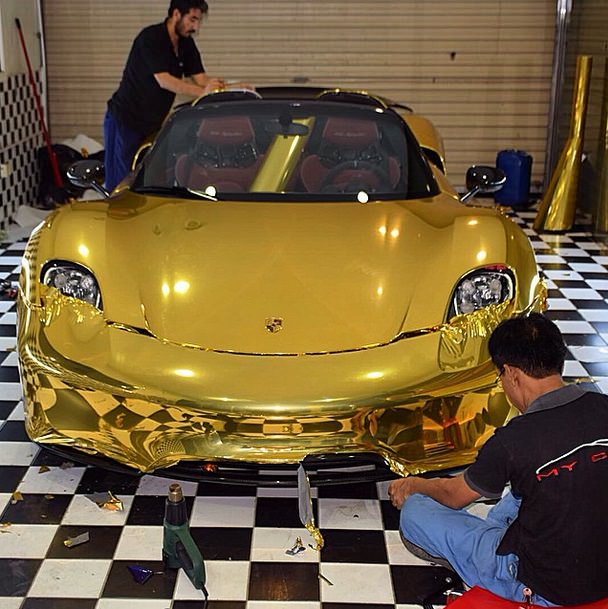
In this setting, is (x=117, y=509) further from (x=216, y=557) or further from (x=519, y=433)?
(x=519, y=433)

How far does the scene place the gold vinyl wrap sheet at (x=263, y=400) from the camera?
261cm

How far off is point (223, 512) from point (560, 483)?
1.39 metres

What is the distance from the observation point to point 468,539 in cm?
222

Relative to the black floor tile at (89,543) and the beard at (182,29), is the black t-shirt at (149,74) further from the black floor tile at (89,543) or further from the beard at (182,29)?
the black floor tile at (89,543)

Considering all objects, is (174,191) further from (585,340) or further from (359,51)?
(359,51)

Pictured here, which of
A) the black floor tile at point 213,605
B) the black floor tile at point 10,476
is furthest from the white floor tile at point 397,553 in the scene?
the black floor tile at point 10,476

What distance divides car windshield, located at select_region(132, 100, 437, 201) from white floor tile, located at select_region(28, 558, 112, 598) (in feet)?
5.05

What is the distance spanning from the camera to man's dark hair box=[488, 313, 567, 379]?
1.95m

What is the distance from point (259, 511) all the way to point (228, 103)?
1888mm

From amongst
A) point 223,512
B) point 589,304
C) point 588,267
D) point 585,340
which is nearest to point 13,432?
point 223,512

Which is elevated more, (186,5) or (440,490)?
(186,5)

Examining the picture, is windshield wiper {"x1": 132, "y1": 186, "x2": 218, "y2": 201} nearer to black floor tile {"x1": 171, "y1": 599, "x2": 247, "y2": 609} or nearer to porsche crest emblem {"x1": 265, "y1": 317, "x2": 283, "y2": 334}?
porsche crest emblem {"x1": 265, "y1": 317, "x2": 283, "y2": 334}

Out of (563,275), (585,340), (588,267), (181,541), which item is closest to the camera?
(181,541)

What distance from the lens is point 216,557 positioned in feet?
8.84
